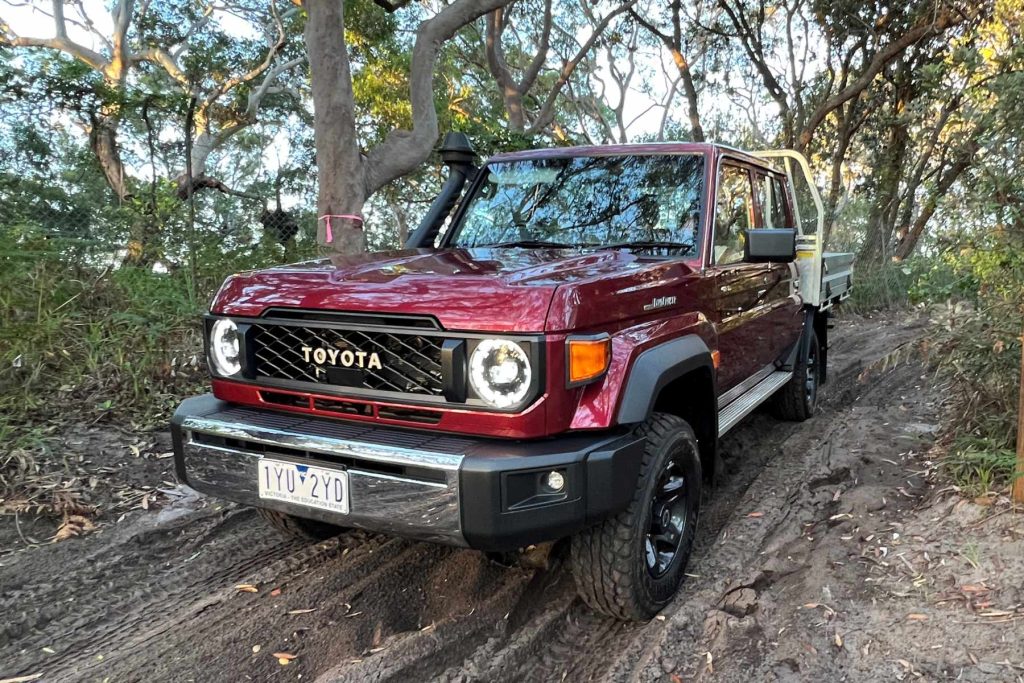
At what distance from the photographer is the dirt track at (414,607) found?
242 cm

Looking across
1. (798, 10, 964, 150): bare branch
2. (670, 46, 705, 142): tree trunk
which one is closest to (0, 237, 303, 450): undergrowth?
(798, 10, 964, 150): bare branch

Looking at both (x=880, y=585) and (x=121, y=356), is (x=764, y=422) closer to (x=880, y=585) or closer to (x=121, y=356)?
(x=880, y=585)

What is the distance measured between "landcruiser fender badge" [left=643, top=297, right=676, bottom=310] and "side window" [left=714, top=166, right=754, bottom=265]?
64 cm

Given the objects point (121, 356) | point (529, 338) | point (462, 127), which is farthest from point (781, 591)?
point (462, 127)

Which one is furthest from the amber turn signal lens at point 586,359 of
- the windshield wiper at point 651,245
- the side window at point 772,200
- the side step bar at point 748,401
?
the side window at point 772,200

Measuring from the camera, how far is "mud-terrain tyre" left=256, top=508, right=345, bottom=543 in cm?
317

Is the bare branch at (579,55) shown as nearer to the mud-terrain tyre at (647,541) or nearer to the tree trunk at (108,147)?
the tree trunk at (108,147)

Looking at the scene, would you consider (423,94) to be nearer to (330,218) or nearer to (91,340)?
(330,218)

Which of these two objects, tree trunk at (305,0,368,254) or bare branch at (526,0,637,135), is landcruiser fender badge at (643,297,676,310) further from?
bare branch at (526,0,637,135)

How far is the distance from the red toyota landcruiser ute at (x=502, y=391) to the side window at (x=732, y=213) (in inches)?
3.8

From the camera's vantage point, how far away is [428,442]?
2246 millimetres

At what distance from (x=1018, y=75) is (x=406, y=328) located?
2.87 metres

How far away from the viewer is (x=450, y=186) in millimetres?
4035

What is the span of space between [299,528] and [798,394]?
3.68 meters
